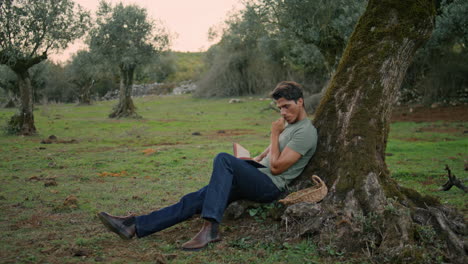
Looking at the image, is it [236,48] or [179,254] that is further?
[236,48]

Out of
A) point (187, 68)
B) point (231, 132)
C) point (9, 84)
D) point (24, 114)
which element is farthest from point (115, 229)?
point (187, 68)

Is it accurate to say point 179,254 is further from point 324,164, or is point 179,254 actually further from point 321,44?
point 321,44

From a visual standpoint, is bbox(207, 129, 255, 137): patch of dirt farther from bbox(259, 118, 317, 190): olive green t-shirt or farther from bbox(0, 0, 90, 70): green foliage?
bbox(259, 118, 317, 190): olive green t-shirt

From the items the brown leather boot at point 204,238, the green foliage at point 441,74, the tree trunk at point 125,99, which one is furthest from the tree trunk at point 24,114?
the green foliage at point 441,74

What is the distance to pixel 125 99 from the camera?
1211 inches

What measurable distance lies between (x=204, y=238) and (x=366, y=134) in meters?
2.42

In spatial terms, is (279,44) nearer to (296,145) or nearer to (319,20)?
(319,20)

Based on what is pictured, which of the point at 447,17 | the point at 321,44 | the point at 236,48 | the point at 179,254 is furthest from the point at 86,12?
the point at 236,48

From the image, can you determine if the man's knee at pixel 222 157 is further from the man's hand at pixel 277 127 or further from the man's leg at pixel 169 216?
the man's hand at pixel 277 127

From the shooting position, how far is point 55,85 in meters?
57.5

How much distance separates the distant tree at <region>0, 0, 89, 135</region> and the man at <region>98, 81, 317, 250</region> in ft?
55.0

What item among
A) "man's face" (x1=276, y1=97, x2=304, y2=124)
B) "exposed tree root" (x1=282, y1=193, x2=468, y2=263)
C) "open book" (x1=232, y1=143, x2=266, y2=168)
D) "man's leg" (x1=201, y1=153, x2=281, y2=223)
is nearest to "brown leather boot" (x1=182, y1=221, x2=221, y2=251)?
"man's leg" (x1=201, y1=153, x2=281, y2=223)

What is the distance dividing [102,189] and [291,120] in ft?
16.5

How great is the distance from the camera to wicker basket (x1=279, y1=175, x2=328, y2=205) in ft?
16.7
